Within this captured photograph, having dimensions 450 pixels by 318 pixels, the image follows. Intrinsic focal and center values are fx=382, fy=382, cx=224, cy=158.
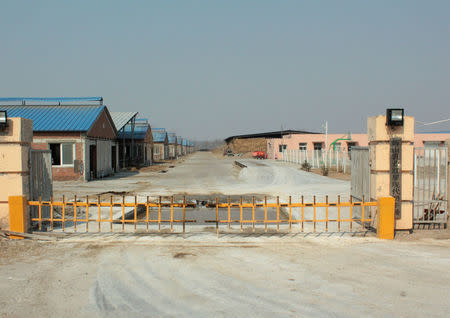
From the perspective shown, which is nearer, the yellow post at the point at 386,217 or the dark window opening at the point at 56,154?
the yellow post at the point at 386,217

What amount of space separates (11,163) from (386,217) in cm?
914

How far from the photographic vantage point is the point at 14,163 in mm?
9336

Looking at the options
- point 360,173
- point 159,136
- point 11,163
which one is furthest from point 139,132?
point 360,173

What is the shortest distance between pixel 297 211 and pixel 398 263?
6239mm

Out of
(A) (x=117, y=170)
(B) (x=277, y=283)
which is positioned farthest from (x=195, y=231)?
(A) (x=117, y=170)

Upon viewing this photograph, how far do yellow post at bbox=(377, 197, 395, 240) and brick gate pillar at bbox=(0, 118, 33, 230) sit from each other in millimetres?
8692

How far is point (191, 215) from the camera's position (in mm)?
13797

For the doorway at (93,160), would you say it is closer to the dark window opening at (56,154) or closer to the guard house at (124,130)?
the dark window opening at (56,154)

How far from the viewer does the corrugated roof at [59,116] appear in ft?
82.1

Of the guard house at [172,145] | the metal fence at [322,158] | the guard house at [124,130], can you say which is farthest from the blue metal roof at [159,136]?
the metal fence at [322,158]

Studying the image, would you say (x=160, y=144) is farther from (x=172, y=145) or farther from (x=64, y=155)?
(x=64, y=155)

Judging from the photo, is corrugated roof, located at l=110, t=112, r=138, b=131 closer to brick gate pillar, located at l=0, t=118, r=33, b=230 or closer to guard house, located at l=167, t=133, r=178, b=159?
brick gate pillar, located at l=0, t=118, r=33, b=230

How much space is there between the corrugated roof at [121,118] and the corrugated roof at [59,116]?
776 cm

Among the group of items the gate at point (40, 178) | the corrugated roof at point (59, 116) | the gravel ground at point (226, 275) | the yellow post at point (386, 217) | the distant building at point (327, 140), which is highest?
the corrugated roof at point (59, 116)
